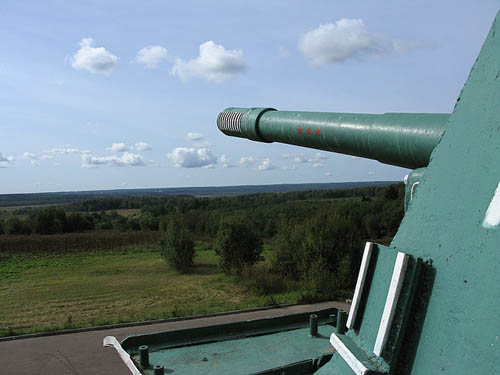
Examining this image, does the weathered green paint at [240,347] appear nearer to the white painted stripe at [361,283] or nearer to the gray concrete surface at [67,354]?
the white painted stripe at [361,283]

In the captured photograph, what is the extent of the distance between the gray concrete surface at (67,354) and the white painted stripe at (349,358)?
9.54 metres

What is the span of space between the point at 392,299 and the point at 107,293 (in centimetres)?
2192

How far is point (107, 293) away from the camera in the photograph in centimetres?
2170

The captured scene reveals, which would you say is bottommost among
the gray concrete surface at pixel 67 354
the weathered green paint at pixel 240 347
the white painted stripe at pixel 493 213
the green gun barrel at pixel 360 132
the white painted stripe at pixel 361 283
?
the gray concrete surface at pixel 67 354

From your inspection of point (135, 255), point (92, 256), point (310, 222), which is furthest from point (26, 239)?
point (310, 222)

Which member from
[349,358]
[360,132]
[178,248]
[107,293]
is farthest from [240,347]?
[178,248]

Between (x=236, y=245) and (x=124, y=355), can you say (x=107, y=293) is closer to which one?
(x=236, y=245)

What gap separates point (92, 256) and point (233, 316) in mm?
26599

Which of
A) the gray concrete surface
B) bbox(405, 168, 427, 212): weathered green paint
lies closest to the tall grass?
the gray concrete surface

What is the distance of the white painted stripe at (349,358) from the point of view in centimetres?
180

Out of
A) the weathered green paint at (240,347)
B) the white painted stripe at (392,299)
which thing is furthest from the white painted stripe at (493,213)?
the weathered green paint at (240,347)

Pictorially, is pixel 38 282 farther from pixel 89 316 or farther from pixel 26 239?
pixel 26 239

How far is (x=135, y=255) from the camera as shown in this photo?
3803 cm

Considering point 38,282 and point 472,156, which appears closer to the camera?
point 472,156
